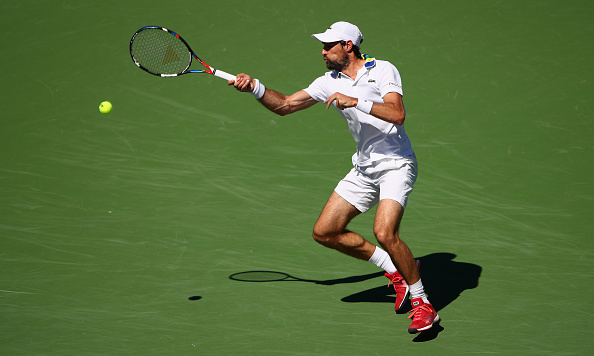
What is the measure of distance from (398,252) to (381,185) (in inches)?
21.6

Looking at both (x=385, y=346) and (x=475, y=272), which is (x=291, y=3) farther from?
(x=385, y=346)

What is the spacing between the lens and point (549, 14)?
Answer: 10.5 metres

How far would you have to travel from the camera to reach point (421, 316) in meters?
4.87

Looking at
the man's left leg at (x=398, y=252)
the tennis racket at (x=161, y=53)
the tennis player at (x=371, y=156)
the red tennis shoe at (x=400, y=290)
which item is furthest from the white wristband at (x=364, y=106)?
the tennis racket at (x=161, y=53)

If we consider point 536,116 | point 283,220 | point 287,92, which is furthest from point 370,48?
point 283,220

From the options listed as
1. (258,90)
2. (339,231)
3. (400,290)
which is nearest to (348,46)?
(258,90)

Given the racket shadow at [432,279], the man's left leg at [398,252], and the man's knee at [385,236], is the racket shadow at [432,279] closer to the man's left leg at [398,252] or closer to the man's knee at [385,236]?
the man's left leg at [398,252]

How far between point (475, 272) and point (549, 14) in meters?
5.87

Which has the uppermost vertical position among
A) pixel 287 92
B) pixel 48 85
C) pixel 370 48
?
pixel 370 48

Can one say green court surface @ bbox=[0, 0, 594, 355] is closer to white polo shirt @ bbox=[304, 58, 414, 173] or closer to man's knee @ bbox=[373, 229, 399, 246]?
man's knee @ bbox=[373, 229, 399, 246]

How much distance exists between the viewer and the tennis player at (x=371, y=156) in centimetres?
503

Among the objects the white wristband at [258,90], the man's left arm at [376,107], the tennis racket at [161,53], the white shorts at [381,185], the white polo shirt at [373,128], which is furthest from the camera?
the tennis racket at [161,53]

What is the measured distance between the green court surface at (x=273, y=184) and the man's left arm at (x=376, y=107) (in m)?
1.40

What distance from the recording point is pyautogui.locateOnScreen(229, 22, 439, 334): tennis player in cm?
503
